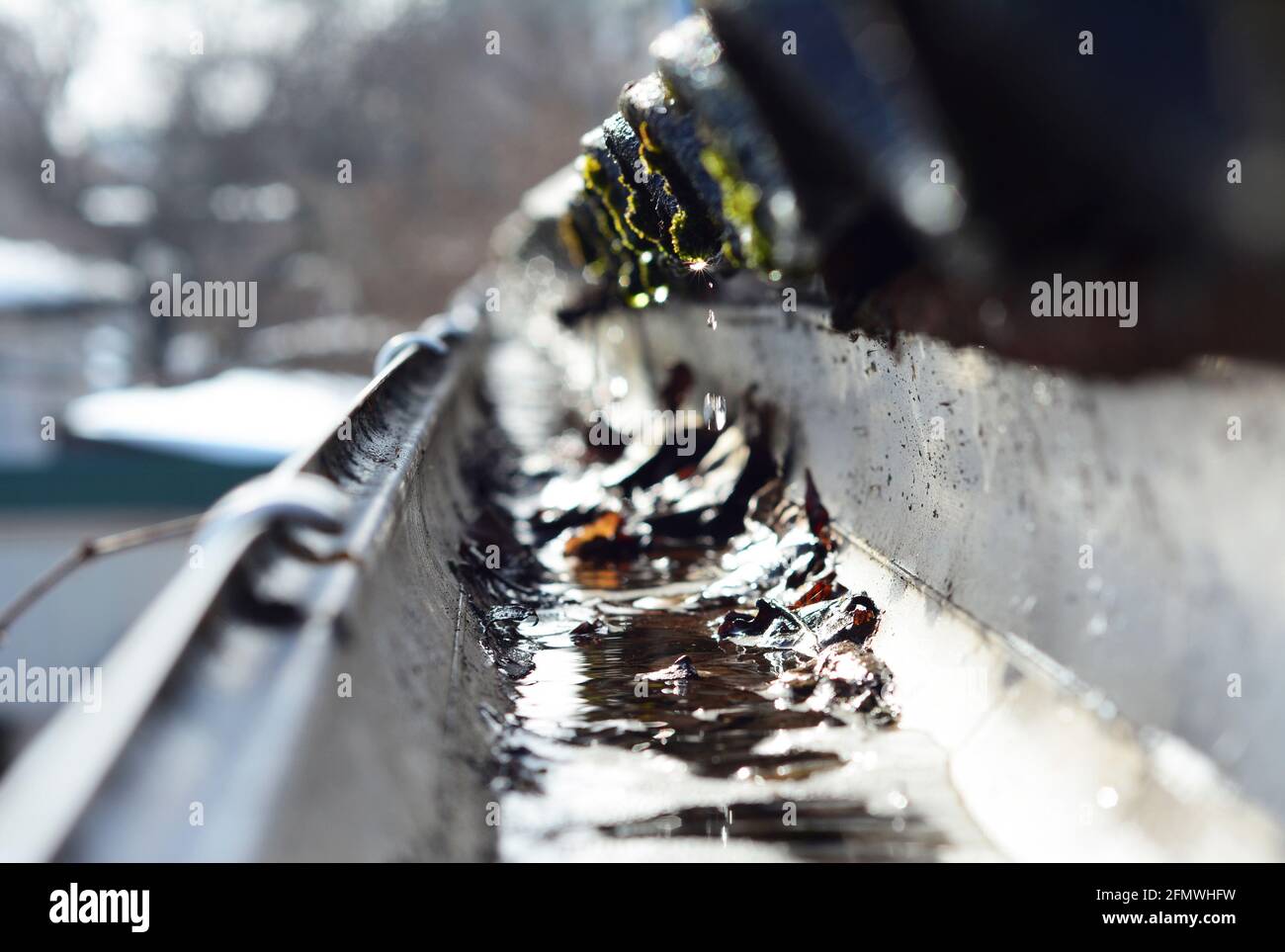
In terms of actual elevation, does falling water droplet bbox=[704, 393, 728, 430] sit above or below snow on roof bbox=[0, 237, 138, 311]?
below

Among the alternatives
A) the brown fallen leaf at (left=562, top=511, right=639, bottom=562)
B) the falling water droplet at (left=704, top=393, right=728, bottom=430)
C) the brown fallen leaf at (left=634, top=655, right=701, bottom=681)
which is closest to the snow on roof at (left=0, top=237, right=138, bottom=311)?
the falling water droplet at (left=704, top=393, right=728, bottom=430)

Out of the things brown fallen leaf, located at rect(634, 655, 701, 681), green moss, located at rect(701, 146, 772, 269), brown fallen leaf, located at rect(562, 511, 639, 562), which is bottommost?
brown fallen leaf, located at rect(634, 655, 701, 681)

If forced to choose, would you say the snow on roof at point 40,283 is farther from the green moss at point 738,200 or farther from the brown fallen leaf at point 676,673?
the brown fallen leaf at point 676,673

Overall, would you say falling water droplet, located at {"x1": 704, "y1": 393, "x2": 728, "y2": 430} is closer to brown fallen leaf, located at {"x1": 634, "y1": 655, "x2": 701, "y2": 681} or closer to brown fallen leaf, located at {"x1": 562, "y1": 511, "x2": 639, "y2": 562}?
brown fallen leaf, located at {"x1": 562, "y1": 511, "x2": 639, "y2": 562}

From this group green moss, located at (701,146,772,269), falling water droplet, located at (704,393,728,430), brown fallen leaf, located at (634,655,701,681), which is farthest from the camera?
falling water droplet, located at (704,393,728,430)

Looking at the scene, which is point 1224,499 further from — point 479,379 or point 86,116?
point 86,116

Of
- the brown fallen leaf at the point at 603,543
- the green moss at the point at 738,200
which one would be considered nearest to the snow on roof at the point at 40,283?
the brown fallen leaf at the point at 603,543

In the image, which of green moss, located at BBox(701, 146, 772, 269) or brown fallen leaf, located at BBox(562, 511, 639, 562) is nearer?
green moss, located at BBox(701, 146, 772, 269)

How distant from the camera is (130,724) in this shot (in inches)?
86.0

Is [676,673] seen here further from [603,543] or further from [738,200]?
[603,543]

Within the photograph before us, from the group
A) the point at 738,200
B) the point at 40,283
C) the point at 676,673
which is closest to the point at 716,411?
the point at 676,673
